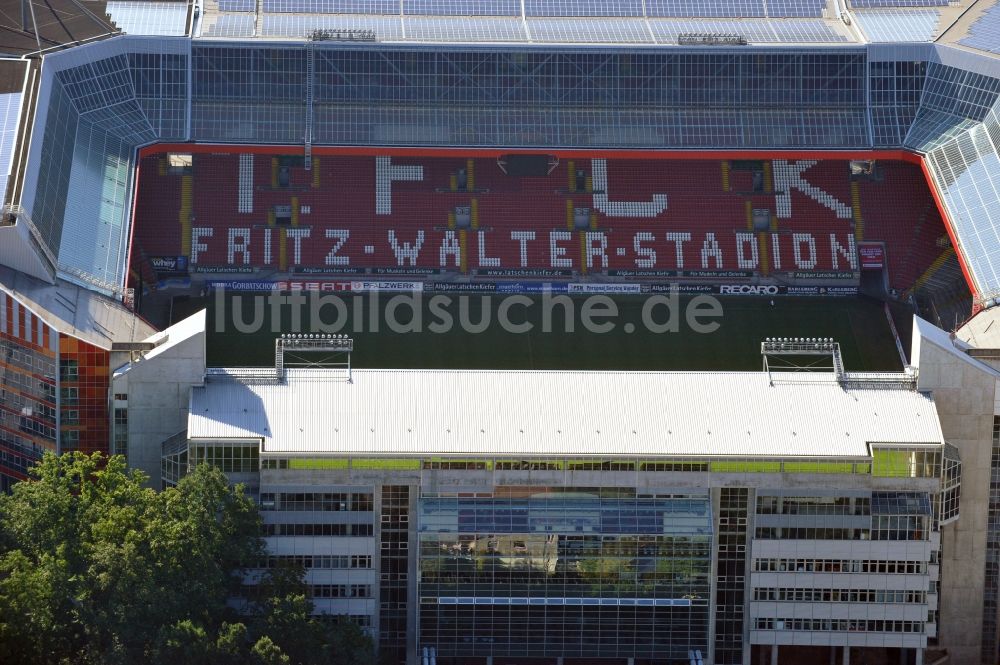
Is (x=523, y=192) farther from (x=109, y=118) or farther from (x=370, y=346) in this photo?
(x=109, y=118)

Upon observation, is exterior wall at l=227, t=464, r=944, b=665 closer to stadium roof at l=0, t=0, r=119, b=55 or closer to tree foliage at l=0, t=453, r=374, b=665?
tree foliage at l=0, t=453, r=374, b=665

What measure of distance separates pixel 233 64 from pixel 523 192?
73.4 feet

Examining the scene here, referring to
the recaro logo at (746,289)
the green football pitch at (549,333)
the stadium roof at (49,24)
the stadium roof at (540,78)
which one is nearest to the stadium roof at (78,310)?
the green football pitch at (549,333)

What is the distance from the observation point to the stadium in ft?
342

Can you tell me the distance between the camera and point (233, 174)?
152500 mm

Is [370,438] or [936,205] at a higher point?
[936,205]

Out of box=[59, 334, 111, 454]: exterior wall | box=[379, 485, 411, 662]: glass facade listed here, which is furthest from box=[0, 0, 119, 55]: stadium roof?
box=[379, 485, 411, 662]: glass facade

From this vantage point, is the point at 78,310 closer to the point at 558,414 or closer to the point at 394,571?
the point at 394,571

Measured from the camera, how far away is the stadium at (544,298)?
10425 centimetres

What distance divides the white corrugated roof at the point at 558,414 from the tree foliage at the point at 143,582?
4733mm

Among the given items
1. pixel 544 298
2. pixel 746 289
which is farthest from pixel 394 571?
pixel 746 289

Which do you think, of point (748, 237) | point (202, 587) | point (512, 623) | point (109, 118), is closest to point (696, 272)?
point (748, 237)

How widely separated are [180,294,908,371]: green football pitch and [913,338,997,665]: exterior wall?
32.3m

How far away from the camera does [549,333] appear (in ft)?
474
